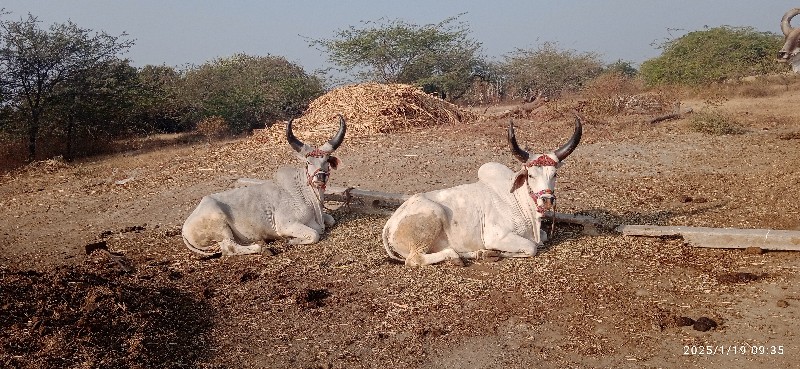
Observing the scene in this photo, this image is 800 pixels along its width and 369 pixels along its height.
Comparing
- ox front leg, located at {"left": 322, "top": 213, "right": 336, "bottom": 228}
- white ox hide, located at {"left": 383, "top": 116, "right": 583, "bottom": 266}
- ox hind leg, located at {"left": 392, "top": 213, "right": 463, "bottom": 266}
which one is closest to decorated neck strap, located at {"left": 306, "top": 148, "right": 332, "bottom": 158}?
ox front leg, located at {"left": 322, "top": 213, "right": 336, "bottom": 228}

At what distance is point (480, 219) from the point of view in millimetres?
6535

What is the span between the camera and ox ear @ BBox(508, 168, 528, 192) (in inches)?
253

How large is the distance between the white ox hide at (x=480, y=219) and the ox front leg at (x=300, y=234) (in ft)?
3.94

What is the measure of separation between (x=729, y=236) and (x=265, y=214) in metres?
4.89

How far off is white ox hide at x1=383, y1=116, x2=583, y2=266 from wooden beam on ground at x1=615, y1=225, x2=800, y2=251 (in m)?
1.11

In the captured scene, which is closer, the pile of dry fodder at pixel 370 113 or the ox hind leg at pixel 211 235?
the ox hind leg at pixel 211 235

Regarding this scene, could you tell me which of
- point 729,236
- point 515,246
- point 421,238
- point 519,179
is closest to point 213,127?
point 421,238

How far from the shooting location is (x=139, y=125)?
21266mm

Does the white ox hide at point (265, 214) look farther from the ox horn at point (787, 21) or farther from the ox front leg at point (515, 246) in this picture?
the ox horn at point (787, 21)

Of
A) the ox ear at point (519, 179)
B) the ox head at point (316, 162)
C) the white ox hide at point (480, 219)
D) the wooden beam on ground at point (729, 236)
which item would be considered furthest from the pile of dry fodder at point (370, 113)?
the wooden beam on ground at point (729, 236)

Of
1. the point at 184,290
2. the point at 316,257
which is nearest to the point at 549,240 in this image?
the point at 316,257

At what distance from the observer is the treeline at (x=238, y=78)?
16.6 metres

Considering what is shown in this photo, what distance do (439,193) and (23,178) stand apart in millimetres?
10929

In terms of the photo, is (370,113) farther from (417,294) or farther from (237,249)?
(417,294)
